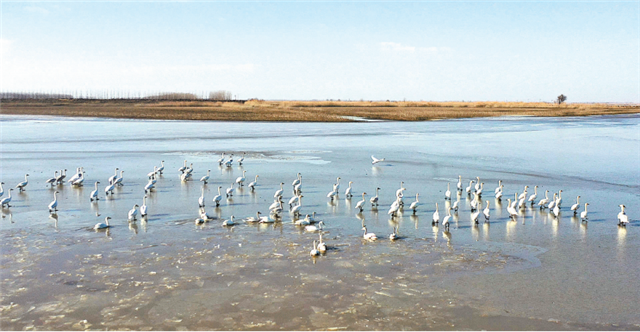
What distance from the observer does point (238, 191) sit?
19625 mm

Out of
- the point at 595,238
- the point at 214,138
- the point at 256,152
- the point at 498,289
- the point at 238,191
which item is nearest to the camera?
the point at 498,289

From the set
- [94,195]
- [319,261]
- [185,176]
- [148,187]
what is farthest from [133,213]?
[185,176]

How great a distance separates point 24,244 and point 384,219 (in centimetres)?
869

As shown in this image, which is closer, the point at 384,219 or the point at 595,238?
the point at 595,238

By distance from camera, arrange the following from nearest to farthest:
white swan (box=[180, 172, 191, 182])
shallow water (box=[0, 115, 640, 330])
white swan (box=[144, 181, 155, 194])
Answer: shallow water (box=[0, 115, 640, 330]) < white swan (box=[144, 181, 155, 194]) < white swan (box=[180, 172, 191, 182])

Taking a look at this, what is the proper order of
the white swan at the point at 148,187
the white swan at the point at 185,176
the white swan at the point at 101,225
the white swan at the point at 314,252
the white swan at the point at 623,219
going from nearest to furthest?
the white swan at the point at 314,252
the white swan at the point at 101,225
the white swan at the point at 623,219
the white swan at the point at 148,187
the white swan at the point at 185,176

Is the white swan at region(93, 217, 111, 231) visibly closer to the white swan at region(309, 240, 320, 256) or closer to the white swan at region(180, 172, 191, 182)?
the white swan at region(309, 240, 320, 256)

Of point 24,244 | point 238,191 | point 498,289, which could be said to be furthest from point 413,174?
point 24,244

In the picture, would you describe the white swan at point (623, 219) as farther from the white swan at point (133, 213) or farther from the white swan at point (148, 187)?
the white swan at point (148, 187)

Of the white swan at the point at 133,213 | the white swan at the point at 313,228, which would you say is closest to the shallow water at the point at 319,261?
the white swan at the point at 313,228

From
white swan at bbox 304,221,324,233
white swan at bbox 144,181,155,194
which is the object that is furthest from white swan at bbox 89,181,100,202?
white swan at bbox 304,221,324,233

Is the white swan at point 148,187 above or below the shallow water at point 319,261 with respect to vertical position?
above

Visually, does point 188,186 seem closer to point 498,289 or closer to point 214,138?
point 498,289

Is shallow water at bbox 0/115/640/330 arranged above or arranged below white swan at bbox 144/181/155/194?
below
